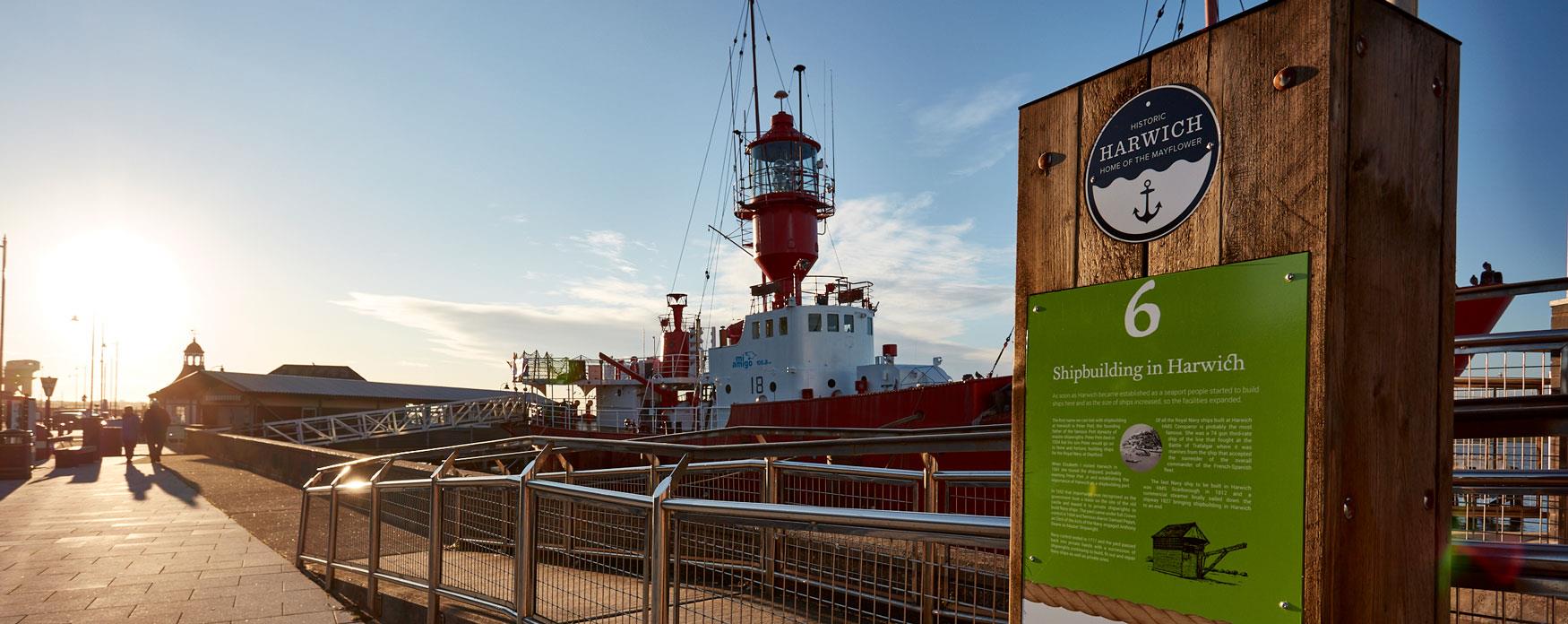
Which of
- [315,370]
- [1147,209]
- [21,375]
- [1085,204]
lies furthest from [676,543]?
[315,370]

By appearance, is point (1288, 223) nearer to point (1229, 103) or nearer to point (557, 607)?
point (1229, 103)

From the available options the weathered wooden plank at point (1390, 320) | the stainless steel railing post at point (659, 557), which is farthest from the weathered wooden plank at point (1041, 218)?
the stainless steel railing post at point (659, 557)

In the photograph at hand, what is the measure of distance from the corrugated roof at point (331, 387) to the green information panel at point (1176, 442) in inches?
1491

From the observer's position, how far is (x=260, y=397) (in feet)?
116

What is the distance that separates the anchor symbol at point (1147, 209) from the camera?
1.99m

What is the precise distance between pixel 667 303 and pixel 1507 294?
24742 millimetres

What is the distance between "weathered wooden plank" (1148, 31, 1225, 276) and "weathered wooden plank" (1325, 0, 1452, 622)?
0.81 ft

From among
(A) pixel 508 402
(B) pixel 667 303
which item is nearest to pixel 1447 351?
(B) pixel 667 303

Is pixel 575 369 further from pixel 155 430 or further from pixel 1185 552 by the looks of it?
pixel 1185 552

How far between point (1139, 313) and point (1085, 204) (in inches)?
12.9

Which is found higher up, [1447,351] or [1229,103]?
[1229,103]

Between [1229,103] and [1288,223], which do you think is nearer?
[1288,223]

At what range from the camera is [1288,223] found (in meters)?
1.73

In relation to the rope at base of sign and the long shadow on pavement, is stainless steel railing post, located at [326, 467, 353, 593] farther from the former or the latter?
the long shadow on pavement
